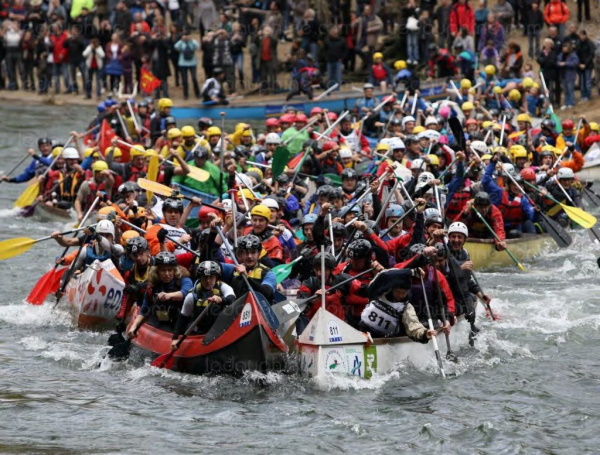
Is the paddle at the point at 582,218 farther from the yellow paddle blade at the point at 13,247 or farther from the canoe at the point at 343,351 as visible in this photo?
the yellow paddle blade at the point at 13,247

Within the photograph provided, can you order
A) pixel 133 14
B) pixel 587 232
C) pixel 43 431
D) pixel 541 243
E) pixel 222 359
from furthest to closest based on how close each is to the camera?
pixel 133 14 < pixel 587 232 < pixel 541 243 < pixel 222 359 < pixel 43 431

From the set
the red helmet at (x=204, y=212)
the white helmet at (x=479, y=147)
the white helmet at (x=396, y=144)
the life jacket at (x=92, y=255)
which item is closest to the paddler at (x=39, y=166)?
the white helmet at (x=396, y=144)

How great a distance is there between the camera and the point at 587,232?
2231 centimetres

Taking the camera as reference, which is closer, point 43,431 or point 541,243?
point 43,431

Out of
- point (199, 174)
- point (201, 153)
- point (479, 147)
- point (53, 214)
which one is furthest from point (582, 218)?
point (53, 214)

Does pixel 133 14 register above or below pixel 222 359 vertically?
above

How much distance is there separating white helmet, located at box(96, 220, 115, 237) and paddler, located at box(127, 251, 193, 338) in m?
2.13

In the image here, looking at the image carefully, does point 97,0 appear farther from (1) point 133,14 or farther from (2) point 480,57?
(2) point 480,57

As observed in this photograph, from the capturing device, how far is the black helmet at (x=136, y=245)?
14.7 meters

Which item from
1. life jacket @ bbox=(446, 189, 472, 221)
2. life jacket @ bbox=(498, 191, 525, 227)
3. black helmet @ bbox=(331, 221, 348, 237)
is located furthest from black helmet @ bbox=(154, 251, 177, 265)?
life jacket @ bbox=(498, 191, 525, 227)

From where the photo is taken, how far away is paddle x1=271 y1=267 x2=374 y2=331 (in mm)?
13430

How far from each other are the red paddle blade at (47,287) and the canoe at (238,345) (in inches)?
150

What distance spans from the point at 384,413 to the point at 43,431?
127 inches

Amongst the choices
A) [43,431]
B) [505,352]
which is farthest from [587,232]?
[43,431]
